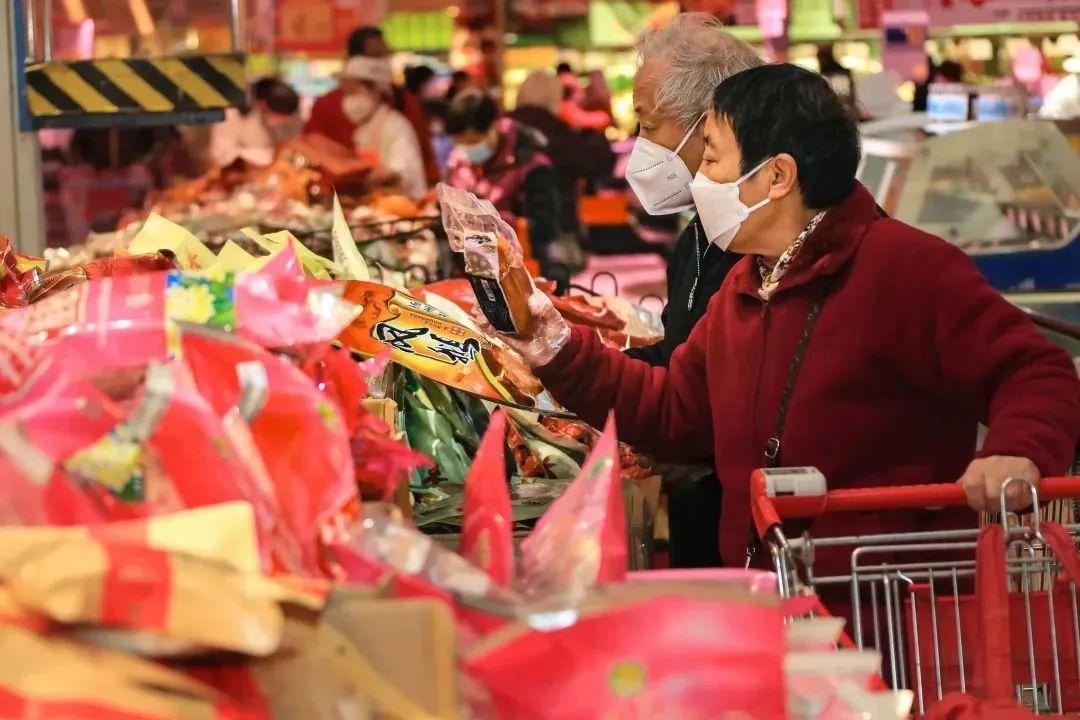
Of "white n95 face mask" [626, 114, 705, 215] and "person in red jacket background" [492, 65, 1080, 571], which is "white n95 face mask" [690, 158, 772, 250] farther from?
"white n95 face mask" [626, 114, 705, 215]

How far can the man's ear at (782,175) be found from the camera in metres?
2.54

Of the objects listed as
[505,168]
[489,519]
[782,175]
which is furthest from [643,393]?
[505,168]

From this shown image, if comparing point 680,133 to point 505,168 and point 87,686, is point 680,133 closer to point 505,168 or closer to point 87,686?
point 87,686

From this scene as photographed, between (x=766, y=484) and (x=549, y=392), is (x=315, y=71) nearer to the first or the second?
(x=549, y=392)

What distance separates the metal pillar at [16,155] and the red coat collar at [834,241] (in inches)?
116

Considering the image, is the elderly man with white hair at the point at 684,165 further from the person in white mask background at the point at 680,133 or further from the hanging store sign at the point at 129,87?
the hanging store sign at the point at 129,87

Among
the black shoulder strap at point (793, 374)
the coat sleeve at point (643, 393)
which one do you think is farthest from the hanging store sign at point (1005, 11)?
the black shoulder strap at point (793, 374)

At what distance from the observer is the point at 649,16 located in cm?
1244

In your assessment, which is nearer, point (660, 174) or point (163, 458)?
point (163, 458)

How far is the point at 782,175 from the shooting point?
2549mm

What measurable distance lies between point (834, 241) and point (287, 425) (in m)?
1.28

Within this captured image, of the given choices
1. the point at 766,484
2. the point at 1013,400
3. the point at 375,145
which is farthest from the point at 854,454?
the point at 375,145

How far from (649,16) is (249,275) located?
1120 cm

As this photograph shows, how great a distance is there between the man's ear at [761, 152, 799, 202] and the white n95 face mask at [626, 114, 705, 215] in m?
0.68
